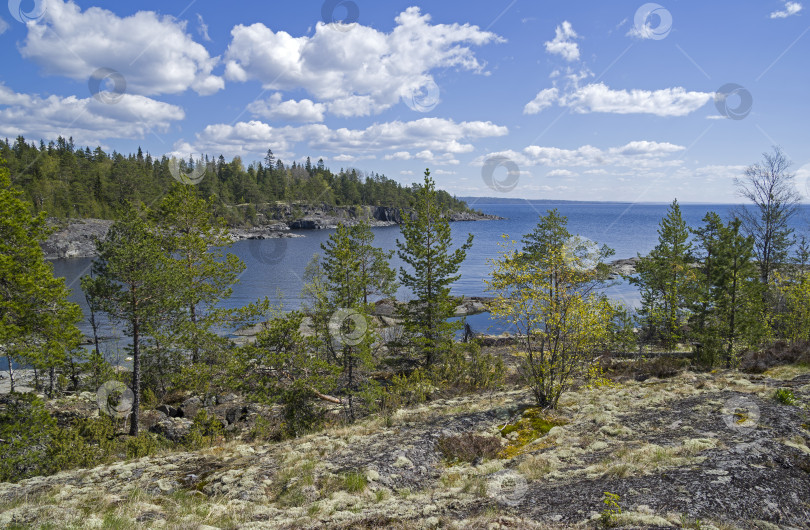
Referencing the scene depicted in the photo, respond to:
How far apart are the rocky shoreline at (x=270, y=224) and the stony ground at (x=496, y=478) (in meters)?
54.2

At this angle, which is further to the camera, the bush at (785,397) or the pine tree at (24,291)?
the pine tree at (24,291)

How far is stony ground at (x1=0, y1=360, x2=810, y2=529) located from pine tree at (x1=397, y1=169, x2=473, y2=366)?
13.8 metres

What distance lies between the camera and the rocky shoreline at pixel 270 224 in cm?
9131

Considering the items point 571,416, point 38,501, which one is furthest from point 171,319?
point 571,416

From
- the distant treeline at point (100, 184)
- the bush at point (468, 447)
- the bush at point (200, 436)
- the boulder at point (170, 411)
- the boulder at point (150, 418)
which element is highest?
the distant treeline at point (100, 184)

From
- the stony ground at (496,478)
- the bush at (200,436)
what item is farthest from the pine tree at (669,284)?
the bush at (200,436)

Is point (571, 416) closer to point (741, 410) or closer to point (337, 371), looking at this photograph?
point (741, 410)

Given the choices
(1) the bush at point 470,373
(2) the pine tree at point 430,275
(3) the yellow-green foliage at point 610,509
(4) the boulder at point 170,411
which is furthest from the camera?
(2) the pine tree at point 430,275

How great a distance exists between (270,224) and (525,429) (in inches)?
5878

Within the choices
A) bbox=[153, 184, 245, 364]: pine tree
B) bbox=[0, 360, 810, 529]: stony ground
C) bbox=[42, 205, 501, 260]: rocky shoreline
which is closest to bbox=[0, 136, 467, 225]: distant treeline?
bbox=[42, 205, 501, 260]: rocky shoreline

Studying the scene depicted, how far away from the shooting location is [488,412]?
15.4 meters

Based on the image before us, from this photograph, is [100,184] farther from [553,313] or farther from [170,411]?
[553,313]

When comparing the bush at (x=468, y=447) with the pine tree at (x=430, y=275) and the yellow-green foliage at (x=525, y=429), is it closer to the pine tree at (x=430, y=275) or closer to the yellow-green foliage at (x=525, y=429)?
the yellow-green foliage at (x=525, y=429)

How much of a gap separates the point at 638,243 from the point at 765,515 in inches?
5310
